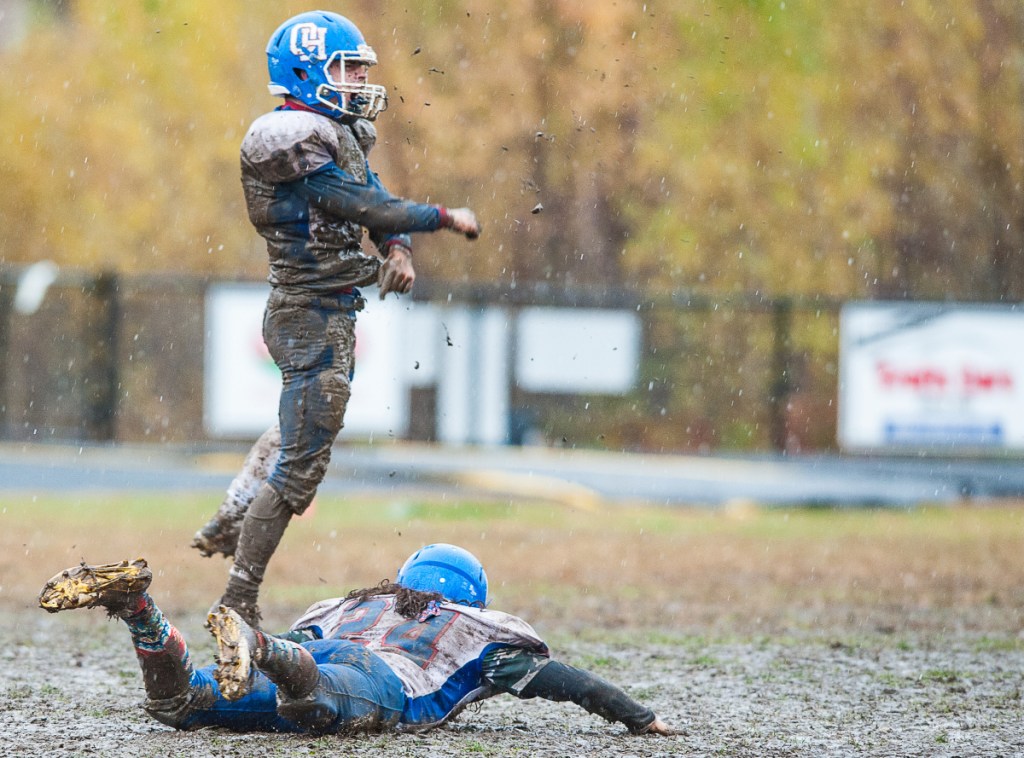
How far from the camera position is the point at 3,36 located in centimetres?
3259

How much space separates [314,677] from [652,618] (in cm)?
431

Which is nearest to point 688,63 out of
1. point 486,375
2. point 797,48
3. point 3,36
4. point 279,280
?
point 797,48

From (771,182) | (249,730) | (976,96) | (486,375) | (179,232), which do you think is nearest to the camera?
(249,730)

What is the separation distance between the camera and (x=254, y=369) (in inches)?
683

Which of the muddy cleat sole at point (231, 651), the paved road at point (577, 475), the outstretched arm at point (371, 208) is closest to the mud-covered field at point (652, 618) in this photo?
the muddy cleat sole at point (231, 651)

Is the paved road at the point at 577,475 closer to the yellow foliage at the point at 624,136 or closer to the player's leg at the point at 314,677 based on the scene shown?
the yellow foliage at the point at 624,136

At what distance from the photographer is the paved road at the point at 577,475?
16.9m

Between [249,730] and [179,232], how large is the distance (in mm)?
26203

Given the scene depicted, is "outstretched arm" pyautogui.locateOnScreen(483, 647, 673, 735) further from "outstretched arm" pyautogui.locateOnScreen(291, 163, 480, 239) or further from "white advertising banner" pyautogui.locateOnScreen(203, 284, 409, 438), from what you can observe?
"white advertising banner" pyautogui.locateOnScreen(203, 284, 409, 438)

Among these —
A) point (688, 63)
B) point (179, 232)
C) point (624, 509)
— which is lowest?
point (624, 509)

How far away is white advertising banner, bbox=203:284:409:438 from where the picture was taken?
17234mm

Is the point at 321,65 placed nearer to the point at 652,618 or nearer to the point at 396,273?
the point at 396,273

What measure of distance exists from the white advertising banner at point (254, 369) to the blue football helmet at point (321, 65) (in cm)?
1105

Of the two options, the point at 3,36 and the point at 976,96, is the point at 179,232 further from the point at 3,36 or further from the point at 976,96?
the point at 976,96
